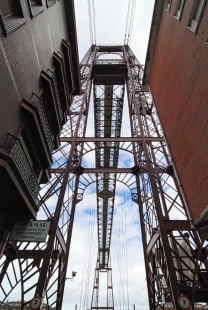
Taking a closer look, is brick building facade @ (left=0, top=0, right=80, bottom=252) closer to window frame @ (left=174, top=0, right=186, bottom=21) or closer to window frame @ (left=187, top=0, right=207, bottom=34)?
window frame @ (left=174, top=0, right=186, bottom=21)

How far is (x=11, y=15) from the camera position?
7.27 metres

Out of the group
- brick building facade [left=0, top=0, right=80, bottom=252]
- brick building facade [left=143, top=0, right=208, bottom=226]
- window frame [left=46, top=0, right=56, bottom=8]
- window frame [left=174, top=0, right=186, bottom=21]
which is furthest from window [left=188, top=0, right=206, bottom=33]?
window frame [left=46, top=0, right=56, bottom=8]

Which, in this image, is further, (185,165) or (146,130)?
(146,130)

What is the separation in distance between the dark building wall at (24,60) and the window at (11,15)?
0.55 feet

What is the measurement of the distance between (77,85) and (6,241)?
12434mm

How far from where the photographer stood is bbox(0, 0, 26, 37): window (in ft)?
21.9

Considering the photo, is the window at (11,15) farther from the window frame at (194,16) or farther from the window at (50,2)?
the window frame at (194,16)

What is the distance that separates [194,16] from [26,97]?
7381 millimetres

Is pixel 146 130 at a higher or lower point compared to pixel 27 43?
higher

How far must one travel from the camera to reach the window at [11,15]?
669cm

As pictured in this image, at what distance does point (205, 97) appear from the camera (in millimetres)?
6895

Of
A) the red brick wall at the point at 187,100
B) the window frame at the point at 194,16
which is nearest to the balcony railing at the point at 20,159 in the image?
the red brick wall at the point at 187,100

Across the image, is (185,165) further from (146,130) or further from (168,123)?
(146,130)

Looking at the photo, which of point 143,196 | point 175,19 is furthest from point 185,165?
point 175,19
